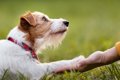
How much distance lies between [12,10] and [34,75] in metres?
16.4

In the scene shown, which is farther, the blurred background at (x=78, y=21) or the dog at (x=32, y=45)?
the blurred background at (x=78, y=21)

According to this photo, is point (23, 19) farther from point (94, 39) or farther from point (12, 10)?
point (12, 10)

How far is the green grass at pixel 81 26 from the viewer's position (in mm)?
9078

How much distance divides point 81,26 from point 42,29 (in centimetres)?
1008

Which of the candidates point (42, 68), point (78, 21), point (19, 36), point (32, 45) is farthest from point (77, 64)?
point (78, 21)

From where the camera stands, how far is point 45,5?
27094 mm

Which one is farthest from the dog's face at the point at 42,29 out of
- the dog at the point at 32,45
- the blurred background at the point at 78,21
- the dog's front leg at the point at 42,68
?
the blurred background at the point at 78,21

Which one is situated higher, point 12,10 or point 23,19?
point 23,19

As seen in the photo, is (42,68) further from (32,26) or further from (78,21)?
(78,21)

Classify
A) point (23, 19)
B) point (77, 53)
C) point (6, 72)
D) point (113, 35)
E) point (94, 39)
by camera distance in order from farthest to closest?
point (113, 35)
point (94, 39)
point (77, 53)
point (23, 19)
point (6, 72)

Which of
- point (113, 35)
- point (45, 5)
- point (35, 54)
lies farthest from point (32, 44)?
point (45, 5)

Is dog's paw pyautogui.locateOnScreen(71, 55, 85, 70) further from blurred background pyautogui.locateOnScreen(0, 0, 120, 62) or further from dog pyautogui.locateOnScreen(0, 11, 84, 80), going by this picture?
blurred background pyautogui.locateOnScreen(0, 0, 120, 62)

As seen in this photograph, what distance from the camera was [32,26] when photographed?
9.23 meters

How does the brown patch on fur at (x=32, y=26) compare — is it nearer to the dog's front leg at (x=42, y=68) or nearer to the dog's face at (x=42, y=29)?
the dog's face at (x=42, y=29)
